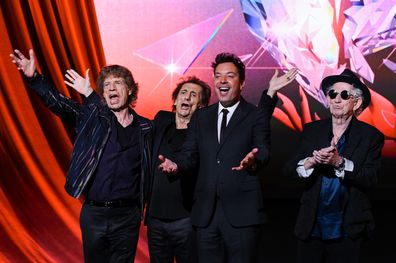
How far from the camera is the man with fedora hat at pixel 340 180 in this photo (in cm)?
225

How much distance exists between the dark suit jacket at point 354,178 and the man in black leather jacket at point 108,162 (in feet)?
2.09

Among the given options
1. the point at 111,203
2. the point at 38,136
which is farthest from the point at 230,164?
the point at 38,136

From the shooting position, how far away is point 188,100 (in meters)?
2.77

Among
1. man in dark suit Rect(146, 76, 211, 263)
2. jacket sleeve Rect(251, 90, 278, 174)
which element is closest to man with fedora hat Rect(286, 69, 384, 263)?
jacket sleeve Rect(251, 90, 278, 174)

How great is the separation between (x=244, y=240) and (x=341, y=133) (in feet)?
1.80

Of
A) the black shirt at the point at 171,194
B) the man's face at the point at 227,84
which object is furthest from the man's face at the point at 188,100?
the man's face at the point at 227,84

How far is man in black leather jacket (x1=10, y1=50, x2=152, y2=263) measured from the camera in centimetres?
247

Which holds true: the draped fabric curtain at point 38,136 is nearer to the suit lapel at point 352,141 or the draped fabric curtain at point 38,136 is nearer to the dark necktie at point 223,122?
the dark necktie at point 223,122

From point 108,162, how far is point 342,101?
3.06 ft

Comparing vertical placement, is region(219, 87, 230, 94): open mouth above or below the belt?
above

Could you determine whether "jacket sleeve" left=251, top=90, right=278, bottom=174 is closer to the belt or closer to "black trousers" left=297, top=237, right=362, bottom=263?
"black trousers" left=297, top=237, right=362, bottom=263

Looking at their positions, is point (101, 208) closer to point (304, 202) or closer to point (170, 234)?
point (170, 234)

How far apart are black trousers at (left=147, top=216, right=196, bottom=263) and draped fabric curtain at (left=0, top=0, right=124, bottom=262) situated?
1.03 metres

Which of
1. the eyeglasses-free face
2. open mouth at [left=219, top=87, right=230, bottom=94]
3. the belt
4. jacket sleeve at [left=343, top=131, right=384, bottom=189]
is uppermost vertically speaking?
open mouth at [left=219, top=87, right=230, bottom=94]
